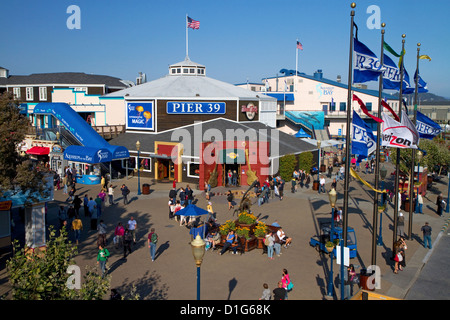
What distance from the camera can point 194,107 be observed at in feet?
135

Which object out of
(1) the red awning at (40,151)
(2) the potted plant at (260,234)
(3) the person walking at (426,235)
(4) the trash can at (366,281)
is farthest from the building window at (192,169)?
(4) the trash can at (366,281)

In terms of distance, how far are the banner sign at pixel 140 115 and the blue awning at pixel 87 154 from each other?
335 inches

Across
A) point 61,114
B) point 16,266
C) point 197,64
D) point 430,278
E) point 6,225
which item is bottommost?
point 430,278

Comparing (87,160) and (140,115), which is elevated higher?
(140,115)

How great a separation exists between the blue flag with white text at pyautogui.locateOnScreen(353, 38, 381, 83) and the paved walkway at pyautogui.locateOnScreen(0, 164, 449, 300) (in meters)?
7.87

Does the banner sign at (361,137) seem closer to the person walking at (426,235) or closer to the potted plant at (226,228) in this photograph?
the potted plant at (226,228)

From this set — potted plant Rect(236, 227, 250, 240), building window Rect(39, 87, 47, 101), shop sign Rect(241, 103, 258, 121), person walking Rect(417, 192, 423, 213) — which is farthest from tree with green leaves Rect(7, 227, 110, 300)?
building window Rect(39, 87, 47, 101)

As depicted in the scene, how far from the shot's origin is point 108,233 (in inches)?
854

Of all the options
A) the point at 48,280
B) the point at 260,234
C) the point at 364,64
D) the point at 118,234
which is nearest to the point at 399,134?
the point at 364,64

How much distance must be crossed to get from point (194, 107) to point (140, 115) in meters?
5.86

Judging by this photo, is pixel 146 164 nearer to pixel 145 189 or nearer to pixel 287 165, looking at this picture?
pixel 145 189
